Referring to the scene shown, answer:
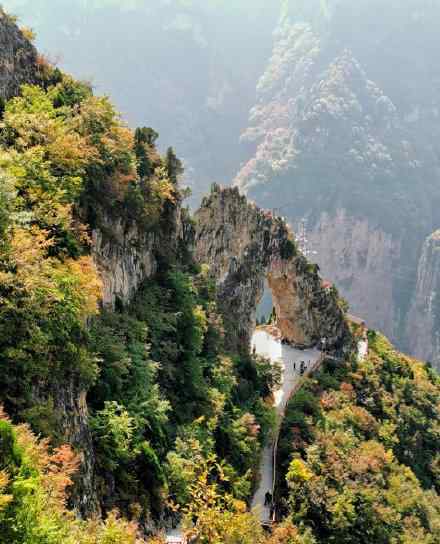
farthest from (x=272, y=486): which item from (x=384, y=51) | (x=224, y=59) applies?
(x=224, y=59)

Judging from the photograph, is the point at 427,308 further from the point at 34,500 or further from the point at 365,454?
the point at 34,500

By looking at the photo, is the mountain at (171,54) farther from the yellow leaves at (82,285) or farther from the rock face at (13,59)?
the yellow leaves at (82,285)

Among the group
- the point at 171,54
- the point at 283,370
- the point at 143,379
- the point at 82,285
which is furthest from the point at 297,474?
the point at 171,54

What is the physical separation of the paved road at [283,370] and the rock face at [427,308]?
2921 inches

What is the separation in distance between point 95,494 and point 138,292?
30.6 ft

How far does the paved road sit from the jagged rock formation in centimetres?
101

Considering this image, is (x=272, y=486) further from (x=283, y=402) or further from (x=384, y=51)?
(x=384, y=51)

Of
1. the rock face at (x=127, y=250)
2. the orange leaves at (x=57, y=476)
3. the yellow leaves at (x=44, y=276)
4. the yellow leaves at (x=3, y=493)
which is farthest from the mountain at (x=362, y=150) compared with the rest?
the yellow leaves at (x=3, y=493)

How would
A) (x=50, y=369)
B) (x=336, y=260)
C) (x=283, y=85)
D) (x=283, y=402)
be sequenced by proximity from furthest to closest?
1. (x=283, y=85)
2. (x=336, y=260)
3. (x=283, y=402)
4. (x=50, y=369)

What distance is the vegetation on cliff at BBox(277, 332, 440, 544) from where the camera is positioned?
17734 millimetres

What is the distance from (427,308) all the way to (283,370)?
87.2 metres

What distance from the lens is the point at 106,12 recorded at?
7259 inches

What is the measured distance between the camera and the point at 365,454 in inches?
861

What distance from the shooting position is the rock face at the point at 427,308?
341 feet
